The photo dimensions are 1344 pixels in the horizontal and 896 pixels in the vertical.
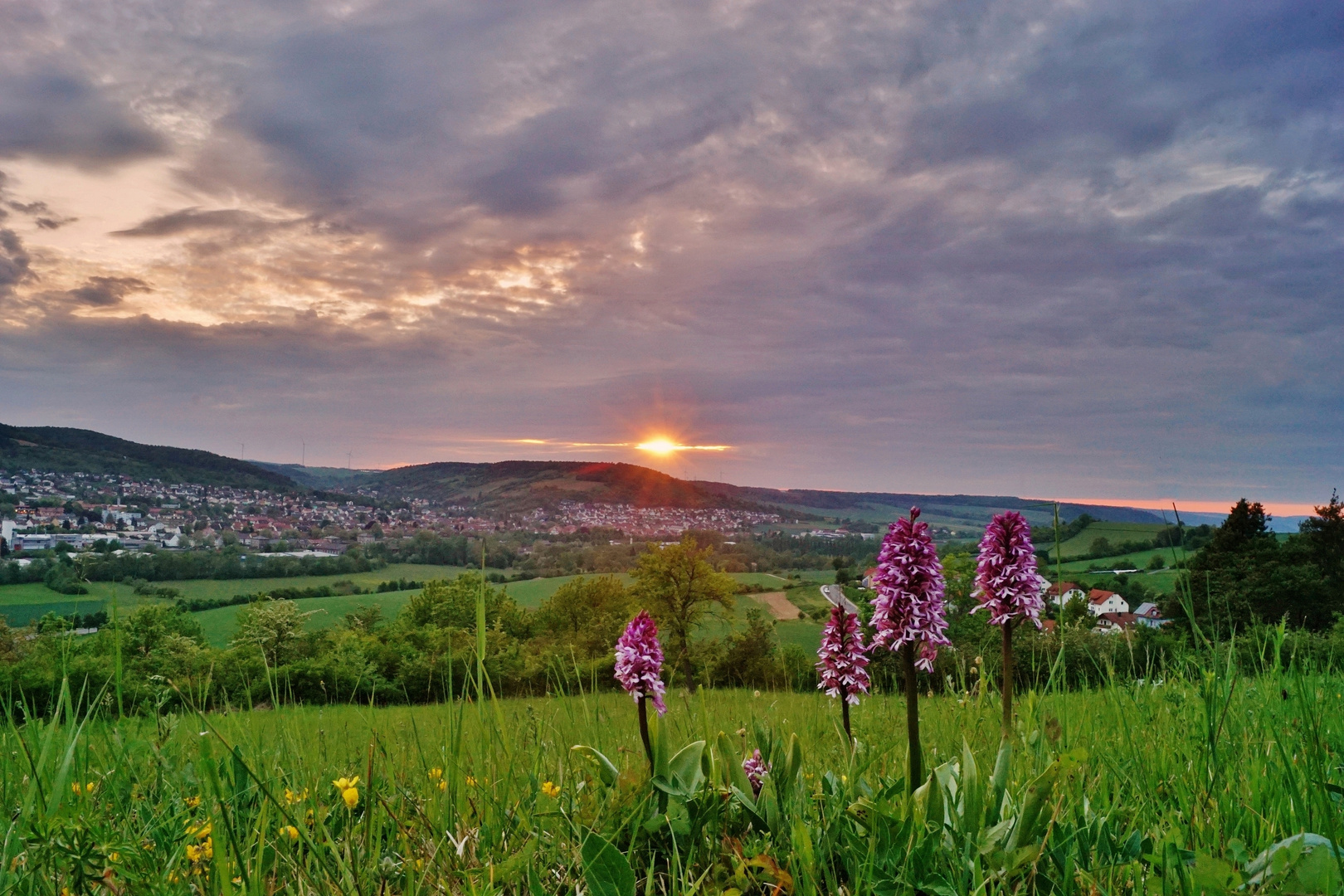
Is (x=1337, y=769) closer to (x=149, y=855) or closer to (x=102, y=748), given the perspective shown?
(x=149, y=855)

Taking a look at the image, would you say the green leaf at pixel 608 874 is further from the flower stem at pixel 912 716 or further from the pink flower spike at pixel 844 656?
the pink flower spike at pixel 844 656

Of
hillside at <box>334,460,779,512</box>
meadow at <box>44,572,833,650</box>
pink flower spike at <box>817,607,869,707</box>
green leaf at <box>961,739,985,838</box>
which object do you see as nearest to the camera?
green leaf at <box>961,739,985,838</box>

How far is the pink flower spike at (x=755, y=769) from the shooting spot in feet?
10.7

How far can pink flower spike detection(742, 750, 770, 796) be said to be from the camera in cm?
327

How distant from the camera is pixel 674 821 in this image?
8.85 feet

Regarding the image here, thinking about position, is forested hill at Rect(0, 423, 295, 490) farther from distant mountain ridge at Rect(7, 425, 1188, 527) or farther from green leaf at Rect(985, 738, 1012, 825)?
green leaf at Rect(985, 738, 1012, 825)

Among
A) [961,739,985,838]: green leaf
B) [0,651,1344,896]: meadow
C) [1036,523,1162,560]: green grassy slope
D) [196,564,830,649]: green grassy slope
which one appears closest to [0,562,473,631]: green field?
[196,564,830,649]: green grassy slope

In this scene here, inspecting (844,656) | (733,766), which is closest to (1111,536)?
(844,656)

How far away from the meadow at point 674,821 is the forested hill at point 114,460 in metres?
186

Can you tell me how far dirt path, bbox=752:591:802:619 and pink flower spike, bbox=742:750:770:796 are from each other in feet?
233

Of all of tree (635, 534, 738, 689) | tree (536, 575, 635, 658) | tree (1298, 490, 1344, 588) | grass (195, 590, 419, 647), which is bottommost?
grass (195, 590, 419, 647)

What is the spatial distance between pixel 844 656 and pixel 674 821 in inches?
54.7

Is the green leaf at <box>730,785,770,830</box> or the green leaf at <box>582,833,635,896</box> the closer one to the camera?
the green leaf at <box>582,833,635,896</box>

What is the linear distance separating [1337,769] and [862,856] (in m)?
2.55
